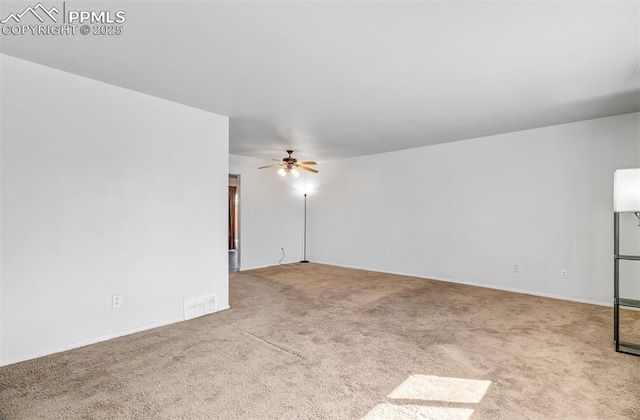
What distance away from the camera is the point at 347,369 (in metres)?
2.44

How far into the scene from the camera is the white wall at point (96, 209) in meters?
2.50

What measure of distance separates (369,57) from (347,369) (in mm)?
2488

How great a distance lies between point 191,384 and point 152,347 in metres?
0.85

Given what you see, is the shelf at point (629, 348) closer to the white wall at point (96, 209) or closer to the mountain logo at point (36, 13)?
the white wall at point (96, 209)

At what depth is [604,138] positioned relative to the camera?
404 cm

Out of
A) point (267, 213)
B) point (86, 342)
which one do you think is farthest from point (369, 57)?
point (267, 213)

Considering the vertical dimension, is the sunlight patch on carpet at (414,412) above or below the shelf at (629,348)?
below

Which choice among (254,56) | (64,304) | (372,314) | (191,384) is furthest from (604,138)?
(64,304)

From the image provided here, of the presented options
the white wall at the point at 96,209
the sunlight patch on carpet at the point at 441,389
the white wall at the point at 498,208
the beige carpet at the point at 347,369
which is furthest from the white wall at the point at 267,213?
the sunlight patch on carpet at the point at 441,389

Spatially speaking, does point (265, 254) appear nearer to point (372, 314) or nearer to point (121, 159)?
point (372, 314)

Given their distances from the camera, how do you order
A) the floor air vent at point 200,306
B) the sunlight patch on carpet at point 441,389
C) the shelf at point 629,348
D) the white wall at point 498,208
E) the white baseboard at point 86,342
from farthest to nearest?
the white wall at point 498,208
the floor air vent at point 200,306
the shelf at point 629,348
the white baseboard at point 86,342
the sunlight patch on carpet at point 441,389

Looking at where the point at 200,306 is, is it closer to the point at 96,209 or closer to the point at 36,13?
the point at 96,209

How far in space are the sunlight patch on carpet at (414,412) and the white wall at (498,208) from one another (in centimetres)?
355

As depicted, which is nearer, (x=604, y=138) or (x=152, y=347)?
(x=152, y=347)
